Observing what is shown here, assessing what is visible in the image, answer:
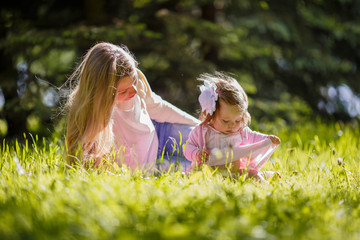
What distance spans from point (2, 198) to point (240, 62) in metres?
5.75

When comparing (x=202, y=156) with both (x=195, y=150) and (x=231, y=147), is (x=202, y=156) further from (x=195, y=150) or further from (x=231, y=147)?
(x=231, y=147)

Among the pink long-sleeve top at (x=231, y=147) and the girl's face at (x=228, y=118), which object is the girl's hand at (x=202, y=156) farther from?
the girl's face at (x=228, y=118)

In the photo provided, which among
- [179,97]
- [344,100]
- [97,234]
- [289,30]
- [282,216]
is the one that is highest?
[97,234]

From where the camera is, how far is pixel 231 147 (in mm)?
2734

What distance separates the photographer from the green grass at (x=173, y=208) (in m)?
1.38

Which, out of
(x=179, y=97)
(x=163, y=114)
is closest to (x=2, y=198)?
(x=163, y=114)

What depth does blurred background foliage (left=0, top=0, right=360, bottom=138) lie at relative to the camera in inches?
192

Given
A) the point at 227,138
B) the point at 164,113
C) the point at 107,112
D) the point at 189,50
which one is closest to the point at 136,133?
the point at 107,112

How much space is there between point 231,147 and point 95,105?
103cm

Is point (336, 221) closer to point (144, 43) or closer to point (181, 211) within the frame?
point (181, 211)

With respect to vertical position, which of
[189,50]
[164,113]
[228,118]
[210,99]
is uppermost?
[210,99]

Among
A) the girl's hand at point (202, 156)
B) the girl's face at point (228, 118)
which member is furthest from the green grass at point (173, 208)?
the girl's face at point (228, 118)

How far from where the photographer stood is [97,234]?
1388 mm

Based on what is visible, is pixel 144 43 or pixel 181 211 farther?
pixel 144 43
